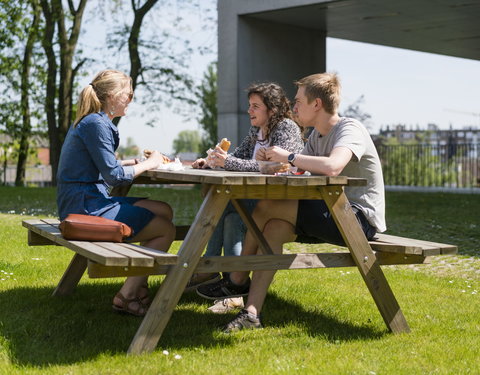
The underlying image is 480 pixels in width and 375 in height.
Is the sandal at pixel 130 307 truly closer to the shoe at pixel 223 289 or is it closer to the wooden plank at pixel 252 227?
the shoe at pixel 223 289

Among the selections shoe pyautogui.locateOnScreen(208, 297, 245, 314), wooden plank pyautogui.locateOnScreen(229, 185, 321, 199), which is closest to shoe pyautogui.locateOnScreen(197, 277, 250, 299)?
shoe pyautogui.locateOnScreen(208, 297, 245, 314)

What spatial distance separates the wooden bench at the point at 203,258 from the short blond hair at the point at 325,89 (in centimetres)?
88

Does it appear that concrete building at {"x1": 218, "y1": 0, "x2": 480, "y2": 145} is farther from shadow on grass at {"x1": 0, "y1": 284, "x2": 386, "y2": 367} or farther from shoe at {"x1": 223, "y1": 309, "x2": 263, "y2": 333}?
shoe at {"x1": 223, "y1": 309, "x2": 263, "y2": 333}

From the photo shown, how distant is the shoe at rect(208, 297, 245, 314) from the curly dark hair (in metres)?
1.27

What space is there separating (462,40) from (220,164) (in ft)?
46.1

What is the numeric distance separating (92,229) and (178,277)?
586 millimetres

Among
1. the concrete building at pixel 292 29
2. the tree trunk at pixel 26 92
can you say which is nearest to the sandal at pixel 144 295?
the concrete building at pixel 292 29

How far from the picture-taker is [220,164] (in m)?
Answer: 5.39

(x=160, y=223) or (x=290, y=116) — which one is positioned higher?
(x=290, y=116)

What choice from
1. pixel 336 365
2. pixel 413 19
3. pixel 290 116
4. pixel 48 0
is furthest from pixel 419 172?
pixel 336 365

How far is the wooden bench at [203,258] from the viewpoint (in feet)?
12.1

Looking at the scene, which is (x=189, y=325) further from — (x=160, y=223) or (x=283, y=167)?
(x=283, y=167)

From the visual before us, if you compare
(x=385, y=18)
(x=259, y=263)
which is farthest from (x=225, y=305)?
(x=385, y=18)

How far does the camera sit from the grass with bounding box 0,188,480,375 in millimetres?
3741
